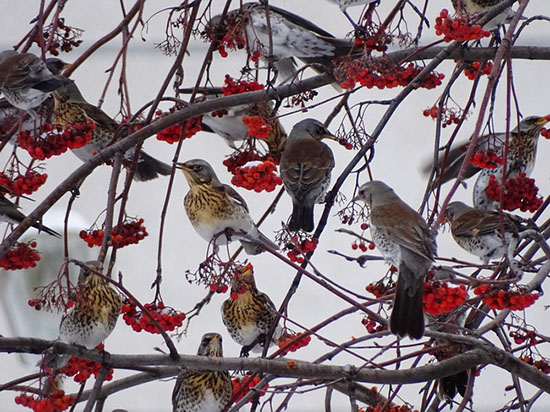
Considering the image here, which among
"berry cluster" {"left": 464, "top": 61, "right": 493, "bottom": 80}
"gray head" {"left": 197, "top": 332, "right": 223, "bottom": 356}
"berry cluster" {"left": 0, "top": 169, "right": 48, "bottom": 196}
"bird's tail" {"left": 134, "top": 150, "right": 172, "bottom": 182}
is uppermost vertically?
"bird's tail" {"left": 134, "top": 150, "right": 172, "bottom": 182}

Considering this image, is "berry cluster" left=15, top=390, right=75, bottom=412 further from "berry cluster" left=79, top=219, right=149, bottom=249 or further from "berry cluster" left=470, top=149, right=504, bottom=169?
"berry cluster" left=470, top=149, right=504, bottom=169

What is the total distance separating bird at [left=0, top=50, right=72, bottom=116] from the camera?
55.5 inches

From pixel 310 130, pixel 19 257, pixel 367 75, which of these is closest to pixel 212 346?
pixel 310 130

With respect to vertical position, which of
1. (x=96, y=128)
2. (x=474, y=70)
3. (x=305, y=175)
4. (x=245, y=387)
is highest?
(x=96, y=128)

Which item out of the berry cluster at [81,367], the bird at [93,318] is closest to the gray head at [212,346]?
the bird at [93,318]

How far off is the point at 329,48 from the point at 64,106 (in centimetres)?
61

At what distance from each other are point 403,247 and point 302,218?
0.20m

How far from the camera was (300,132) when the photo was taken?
174cm

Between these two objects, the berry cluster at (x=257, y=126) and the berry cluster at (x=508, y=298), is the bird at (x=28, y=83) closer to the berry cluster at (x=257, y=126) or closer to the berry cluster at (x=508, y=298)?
the berry cluster at (x=257, y=126)

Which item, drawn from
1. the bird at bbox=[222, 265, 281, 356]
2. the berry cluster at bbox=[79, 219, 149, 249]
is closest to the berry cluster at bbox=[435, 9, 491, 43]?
the berry cluster at bbox=[79, 219, 149, 249]

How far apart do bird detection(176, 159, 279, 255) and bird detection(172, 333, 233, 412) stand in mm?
344

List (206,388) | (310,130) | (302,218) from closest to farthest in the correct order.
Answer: (302,218) < (310,130) < (206,388)

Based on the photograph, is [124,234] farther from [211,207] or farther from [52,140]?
[211,207]

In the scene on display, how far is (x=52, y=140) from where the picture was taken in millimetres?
1270
